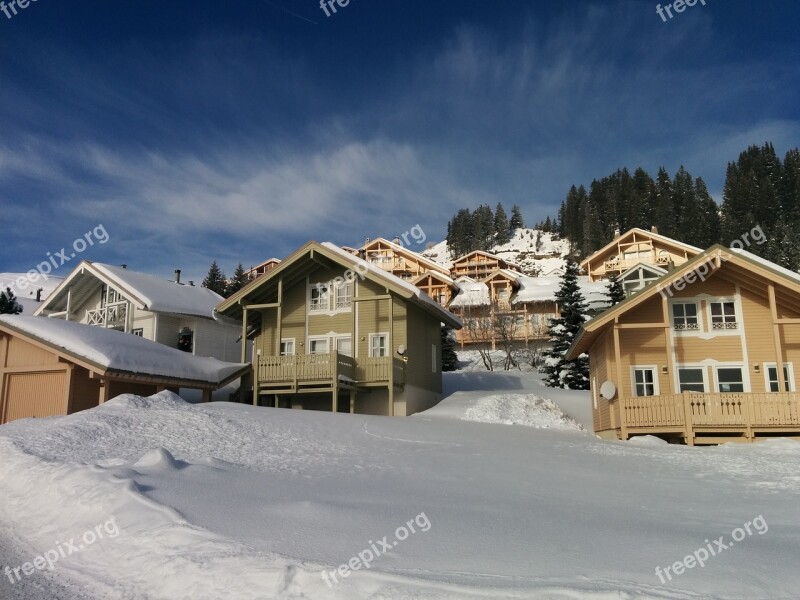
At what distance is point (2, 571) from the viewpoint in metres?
6.94

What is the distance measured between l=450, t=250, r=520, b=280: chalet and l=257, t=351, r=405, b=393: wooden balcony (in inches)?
2396

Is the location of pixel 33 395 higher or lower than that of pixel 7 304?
lower

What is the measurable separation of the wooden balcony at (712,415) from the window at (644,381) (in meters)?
1.72

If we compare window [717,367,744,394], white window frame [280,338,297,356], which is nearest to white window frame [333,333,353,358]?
white window frame [280,338,297,356]

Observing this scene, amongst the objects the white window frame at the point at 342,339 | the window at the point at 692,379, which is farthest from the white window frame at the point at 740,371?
the white window frame at the point at 342,339

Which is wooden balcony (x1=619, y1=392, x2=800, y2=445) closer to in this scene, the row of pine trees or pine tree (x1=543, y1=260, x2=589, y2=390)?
pine tree (x1=543, y1=260, x2=589, y2=390)

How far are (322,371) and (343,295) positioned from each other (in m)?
4.08

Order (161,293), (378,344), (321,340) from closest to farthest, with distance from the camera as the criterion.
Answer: (378,344), (321,340), (161,293)

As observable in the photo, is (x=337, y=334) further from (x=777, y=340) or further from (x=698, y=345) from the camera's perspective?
(x=777, y=340)

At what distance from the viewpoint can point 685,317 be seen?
2166 cm

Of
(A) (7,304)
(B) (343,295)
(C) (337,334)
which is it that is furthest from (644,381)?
(A) (7,304)

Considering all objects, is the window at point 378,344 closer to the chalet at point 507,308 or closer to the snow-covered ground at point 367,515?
the snow-covered ground at point 367,515

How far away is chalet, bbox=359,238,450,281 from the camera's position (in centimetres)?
7306

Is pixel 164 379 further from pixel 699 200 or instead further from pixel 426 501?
pixel 699 200
